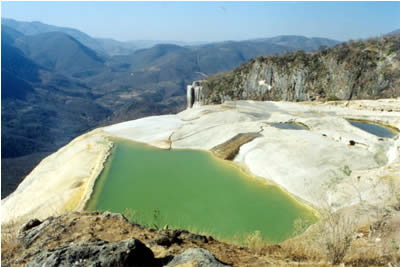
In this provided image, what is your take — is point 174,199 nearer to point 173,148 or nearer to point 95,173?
point 95,173

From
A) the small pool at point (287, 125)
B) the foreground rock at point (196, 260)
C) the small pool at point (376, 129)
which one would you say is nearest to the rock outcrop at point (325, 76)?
the small pool at point (376, 129)

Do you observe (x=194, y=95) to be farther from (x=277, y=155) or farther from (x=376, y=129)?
(x=277, y=155)

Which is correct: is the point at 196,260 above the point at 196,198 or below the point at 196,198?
above

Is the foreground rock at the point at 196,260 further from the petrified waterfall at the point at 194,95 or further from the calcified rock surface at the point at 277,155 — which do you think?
the petrified waterfall at the point at 194,95

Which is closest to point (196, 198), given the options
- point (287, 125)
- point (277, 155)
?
point (277, 155)

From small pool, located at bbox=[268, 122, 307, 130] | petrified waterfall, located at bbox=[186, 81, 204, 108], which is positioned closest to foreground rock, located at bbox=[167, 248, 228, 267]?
small pool, located at bbox=[268, 122, 307, 130]

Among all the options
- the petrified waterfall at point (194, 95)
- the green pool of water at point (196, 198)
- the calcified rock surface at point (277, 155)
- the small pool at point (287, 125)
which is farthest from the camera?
the petrified waterfall at point (194, 95)
